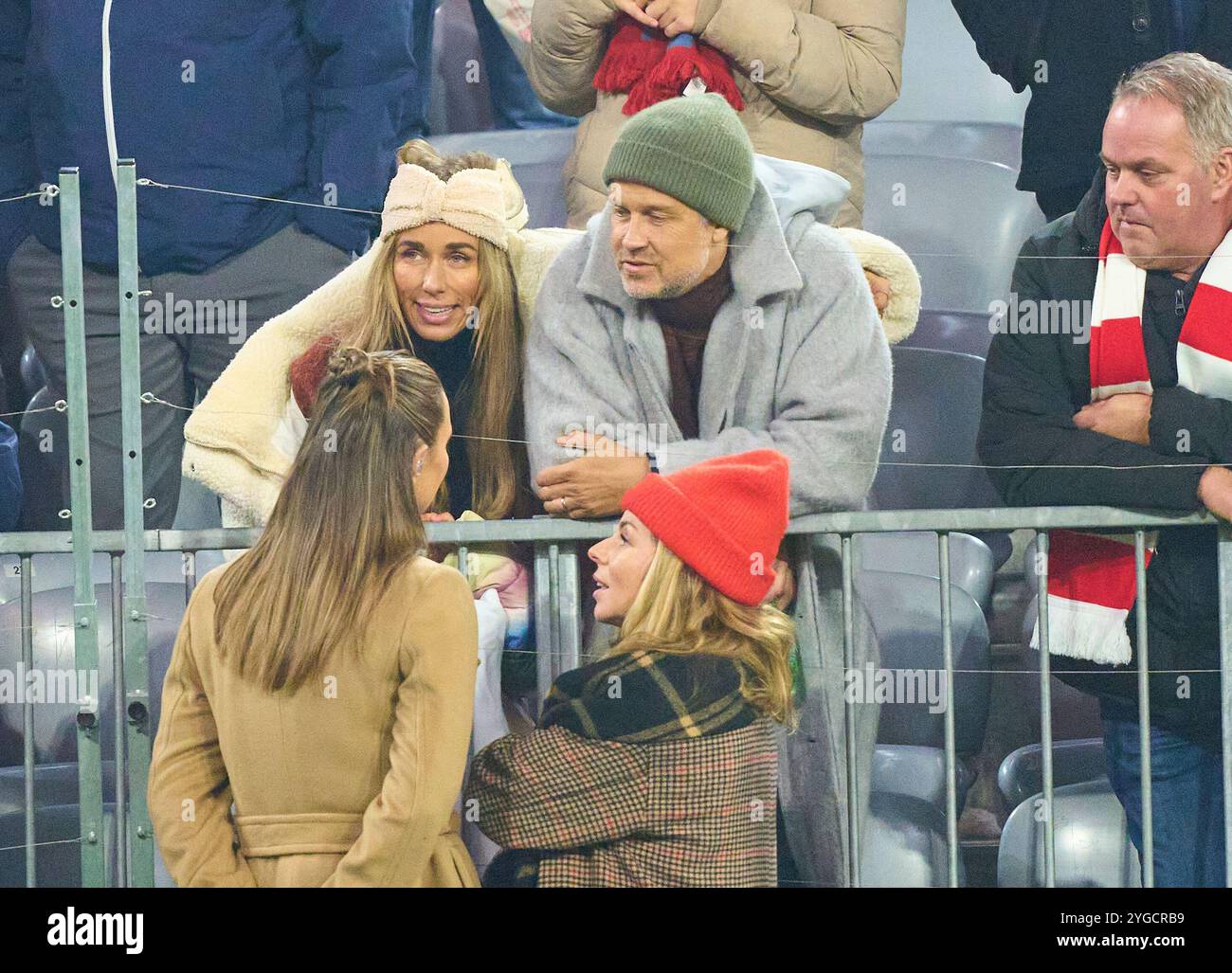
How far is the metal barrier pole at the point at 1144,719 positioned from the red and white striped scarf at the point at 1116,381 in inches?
2.5

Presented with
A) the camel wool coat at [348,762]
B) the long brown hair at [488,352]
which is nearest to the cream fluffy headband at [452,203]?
the long brown hair at [488,352]

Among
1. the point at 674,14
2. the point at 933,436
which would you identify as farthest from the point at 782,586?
the point at 674,14

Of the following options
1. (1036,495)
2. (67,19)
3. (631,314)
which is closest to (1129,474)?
(1036,495)

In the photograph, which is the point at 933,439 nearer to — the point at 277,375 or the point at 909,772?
the point at 909,772

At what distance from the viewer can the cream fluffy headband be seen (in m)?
5.02

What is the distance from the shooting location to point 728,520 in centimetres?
480

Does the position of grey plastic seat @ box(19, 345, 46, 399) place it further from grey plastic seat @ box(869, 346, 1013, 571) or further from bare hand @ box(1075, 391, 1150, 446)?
bare hand @ box(1075, 391, 1150, 446)

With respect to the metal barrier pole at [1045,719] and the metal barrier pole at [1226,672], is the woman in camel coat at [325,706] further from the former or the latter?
the metal barrier pole at [1226,672]

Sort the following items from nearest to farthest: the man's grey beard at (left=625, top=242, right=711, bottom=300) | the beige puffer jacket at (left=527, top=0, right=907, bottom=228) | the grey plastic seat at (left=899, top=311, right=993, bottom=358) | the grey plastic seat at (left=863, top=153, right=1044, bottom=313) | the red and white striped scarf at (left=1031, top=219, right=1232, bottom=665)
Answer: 1. the red and white striped scarf at (left=1031, top=219, right=1232, bottom=665)
2. the man's grey beard at (left=625, top=242, right=711, bottom=300)
3. the grey plastic seat at (left=899, top=311, right=993, bottom=358)
4. the beige puffer jacket at (left=527, top=0, right=907, bottom=228)
5. the grey plastic seat at (left=863, top=153, right=1044, bottom=313)

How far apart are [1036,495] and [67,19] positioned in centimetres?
252

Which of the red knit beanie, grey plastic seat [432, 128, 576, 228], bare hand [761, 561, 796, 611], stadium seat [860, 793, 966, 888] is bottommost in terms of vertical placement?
stadium seat [860, 793, 966, 888]

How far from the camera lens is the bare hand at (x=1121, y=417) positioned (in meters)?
4.94

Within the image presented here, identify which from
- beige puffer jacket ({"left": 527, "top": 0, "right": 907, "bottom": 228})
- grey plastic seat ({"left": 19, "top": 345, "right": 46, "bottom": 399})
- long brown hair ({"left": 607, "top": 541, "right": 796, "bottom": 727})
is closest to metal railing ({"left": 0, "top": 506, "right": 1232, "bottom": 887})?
long brown hair ({"left": 607, "top": 541, "right": 796, "bottom": 727})

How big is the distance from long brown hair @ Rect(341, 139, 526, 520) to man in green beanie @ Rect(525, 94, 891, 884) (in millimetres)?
53
